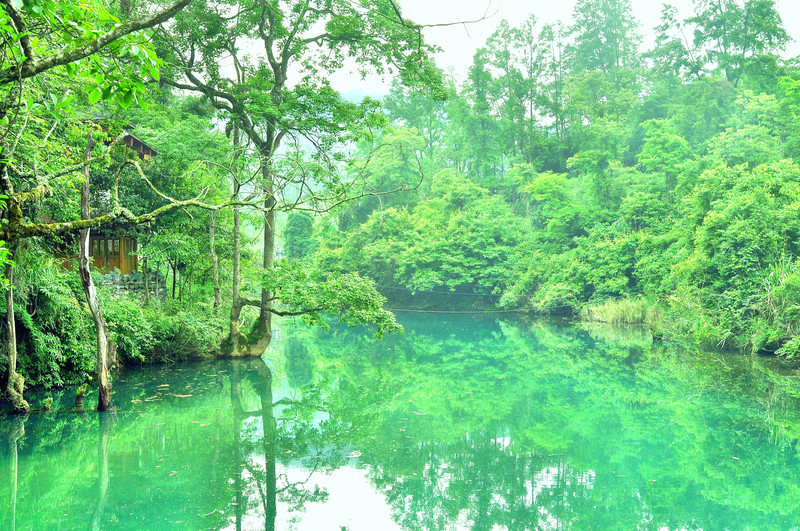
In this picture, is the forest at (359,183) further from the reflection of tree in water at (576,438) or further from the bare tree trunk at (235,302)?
the reflection of tree in water at (576,438)

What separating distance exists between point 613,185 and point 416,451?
20176 millimetres

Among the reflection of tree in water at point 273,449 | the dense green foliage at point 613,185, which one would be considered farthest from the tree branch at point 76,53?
the dense green foliage at point 613,185

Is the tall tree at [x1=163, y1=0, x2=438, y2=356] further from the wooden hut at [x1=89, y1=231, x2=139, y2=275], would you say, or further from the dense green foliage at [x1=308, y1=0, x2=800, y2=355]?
the dense green foliage at [x1=308, y1=0, x2=800, y2=355]

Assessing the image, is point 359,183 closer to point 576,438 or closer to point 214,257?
point 214,257

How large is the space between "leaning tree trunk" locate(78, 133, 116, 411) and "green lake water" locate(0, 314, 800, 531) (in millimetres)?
408

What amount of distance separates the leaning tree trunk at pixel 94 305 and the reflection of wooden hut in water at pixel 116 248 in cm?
549

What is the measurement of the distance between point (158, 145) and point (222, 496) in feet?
29.5

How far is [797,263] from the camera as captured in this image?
12.1 m

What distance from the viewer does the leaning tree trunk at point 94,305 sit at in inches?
277

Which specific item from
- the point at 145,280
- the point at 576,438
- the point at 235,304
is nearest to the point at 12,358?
the point at 235,304

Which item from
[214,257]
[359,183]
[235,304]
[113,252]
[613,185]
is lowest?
[235,304]

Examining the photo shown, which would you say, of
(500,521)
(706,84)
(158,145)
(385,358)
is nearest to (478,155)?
(706,84)

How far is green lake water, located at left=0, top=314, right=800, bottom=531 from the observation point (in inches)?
195

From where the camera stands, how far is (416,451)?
6.67 m
